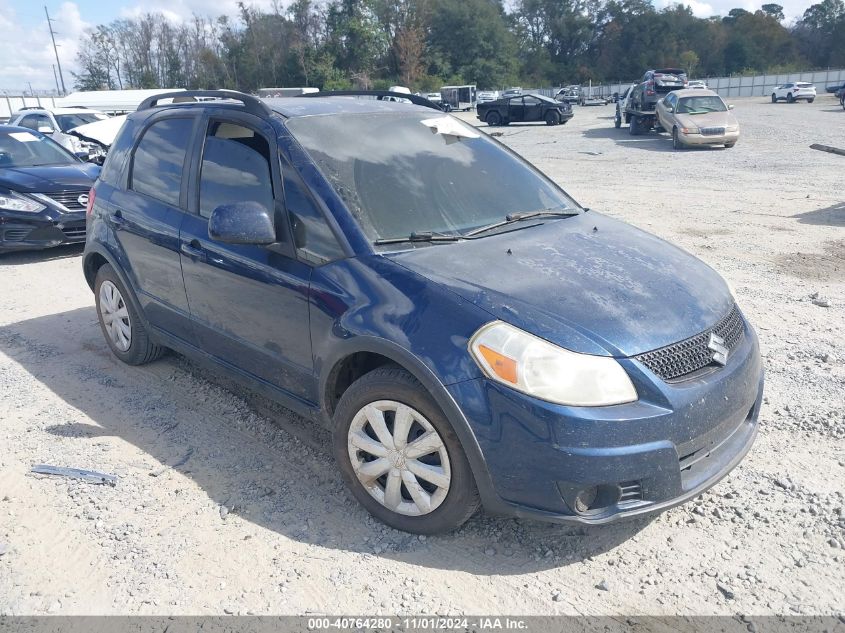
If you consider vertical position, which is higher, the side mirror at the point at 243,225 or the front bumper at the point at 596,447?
the side mirror at the point at 243,225

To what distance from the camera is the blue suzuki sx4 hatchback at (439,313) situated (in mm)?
2629

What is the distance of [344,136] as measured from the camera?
3664 millimetres

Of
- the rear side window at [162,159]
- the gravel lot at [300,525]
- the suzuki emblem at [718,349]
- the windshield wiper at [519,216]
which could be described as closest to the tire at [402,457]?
the gravel lot at [300,525]

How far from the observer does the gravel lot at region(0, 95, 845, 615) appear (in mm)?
2711

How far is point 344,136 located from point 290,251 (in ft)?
2.43

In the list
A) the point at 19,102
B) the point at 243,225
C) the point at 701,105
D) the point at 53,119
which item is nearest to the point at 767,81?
the point at 701,105

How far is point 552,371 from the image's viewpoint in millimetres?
2611

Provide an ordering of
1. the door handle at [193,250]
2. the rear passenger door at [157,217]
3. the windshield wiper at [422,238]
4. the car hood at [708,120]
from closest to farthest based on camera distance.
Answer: the windshield wiper at [422,238], the door handle at [193,250], the rear passenger door at [157,217], the car hood at [708,120]

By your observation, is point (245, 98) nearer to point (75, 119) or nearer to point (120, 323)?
point (120, 323)

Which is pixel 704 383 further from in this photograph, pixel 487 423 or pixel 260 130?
pixel 260 130

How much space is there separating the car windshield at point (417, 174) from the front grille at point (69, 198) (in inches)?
252

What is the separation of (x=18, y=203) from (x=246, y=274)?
255 inches

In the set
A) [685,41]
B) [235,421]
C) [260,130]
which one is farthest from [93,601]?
[685,41]

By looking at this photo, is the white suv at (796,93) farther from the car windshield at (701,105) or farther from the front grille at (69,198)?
the front grille at (69,198)
